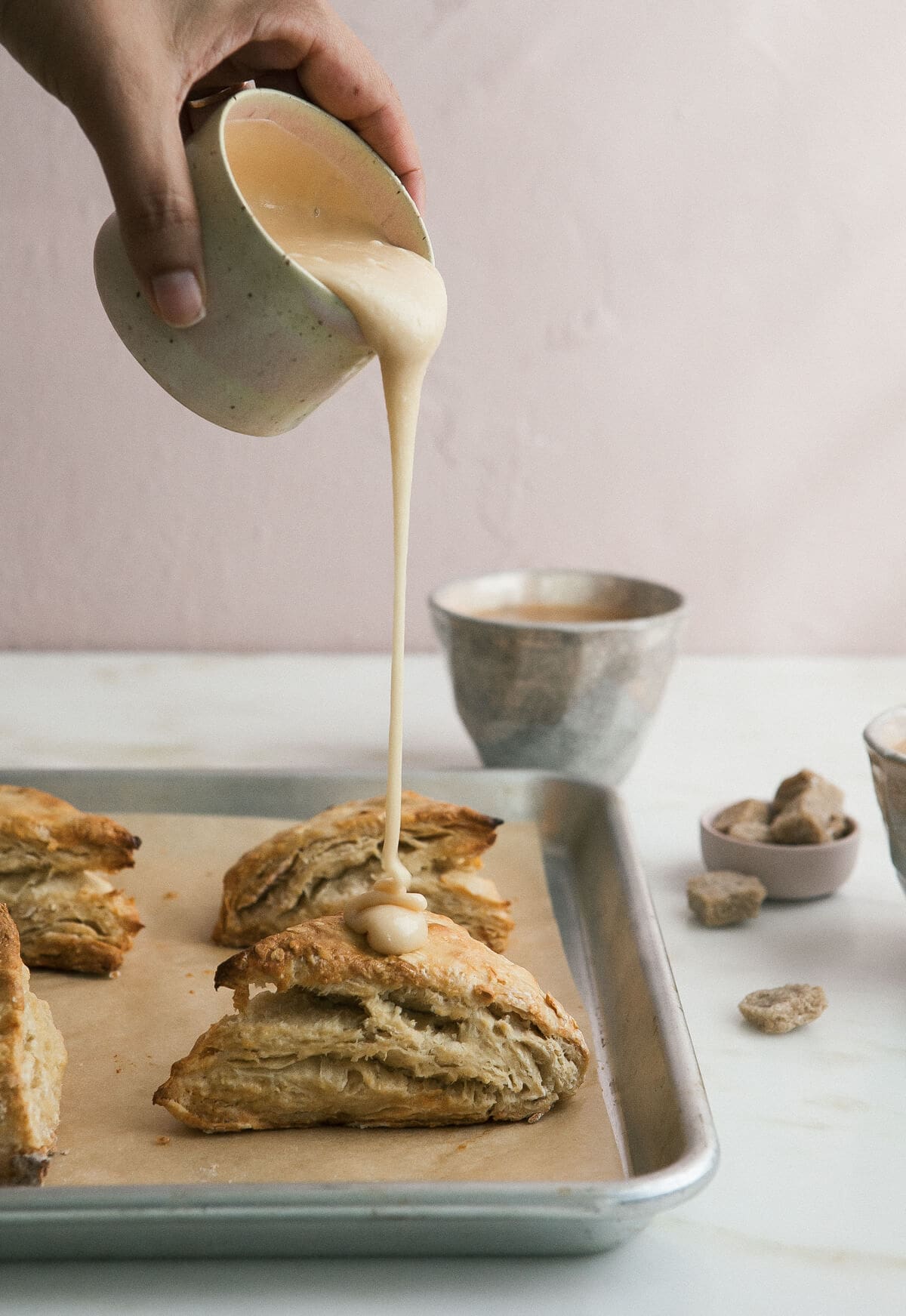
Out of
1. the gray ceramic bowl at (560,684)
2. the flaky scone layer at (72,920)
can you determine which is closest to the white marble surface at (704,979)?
the gray ceramic bowl at (560,684)

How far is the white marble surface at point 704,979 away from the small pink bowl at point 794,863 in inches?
1.0

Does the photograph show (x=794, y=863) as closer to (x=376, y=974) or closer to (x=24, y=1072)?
(x=376, y=974)

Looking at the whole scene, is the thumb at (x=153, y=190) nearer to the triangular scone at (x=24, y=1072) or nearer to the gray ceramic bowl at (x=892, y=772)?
the triangular scone at (x=24, y=1072)

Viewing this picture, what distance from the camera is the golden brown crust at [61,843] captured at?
1363mm

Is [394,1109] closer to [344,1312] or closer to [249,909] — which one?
[344,1312]

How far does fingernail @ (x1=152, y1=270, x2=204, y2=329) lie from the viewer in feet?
3.22

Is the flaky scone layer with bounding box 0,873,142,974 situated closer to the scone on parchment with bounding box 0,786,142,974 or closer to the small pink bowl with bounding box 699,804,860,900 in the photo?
the scone on parchment with bounding box 0,786,142,974

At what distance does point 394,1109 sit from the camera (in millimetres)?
1081

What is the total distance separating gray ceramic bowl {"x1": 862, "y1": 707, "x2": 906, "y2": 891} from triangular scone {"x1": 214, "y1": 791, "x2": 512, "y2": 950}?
15.7 inches

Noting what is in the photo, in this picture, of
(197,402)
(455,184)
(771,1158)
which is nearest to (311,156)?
(197,402)

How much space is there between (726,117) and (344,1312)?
7.13 ft

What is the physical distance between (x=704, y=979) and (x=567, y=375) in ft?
4.78

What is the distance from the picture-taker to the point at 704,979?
4.52 ft

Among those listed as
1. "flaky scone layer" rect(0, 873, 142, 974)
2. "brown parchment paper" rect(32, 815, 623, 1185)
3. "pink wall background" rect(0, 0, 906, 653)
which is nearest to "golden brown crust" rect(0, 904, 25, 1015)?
"brown parchment paper" rect(32, 815, 623, 1185)
